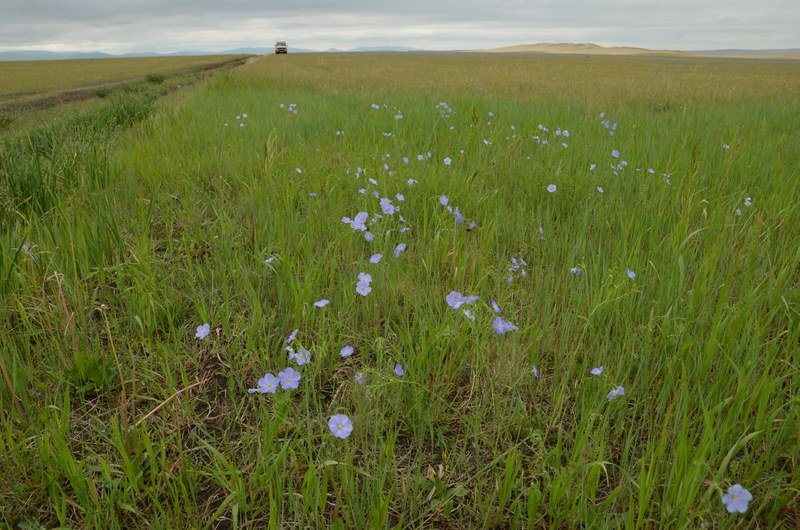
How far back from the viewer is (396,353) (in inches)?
68.7

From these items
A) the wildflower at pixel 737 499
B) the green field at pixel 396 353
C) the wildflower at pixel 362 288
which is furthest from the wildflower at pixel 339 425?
the wildflower at pixel 737 499

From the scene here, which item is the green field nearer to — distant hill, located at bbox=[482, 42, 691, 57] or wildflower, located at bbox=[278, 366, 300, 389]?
wildflower, located at bbox=[278, 366, 300, 389]

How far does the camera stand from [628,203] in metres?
2.98

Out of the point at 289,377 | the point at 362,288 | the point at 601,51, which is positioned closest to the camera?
the point at 289,377

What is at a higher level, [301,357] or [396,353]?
[301,357]

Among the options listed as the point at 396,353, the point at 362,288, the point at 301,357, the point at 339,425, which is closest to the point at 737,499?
the point at 339,425

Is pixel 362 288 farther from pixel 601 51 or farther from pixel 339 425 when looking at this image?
pixel 601 51

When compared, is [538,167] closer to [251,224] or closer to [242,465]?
[251,224]

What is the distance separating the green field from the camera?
1.23 metres

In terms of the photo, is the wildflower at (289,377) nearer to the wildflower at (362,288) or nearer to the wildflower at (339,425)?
the wildflower at (339,425)

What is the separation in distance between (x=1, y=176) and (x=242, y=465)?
275 centimetres

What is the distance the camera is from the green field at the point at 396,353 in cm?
123

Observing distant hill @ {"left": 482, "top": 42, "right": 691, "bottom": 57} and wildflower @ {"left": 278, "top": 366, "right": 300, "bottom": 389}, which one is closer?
wildflower @ {"left": 278, "top": 366, "right": 300, "bottom": 389}

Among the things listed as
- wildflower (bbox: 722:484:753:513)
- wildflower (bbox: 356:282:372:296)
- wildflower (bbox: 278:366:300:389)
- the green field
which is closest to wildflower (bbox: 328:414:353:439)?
the green field
